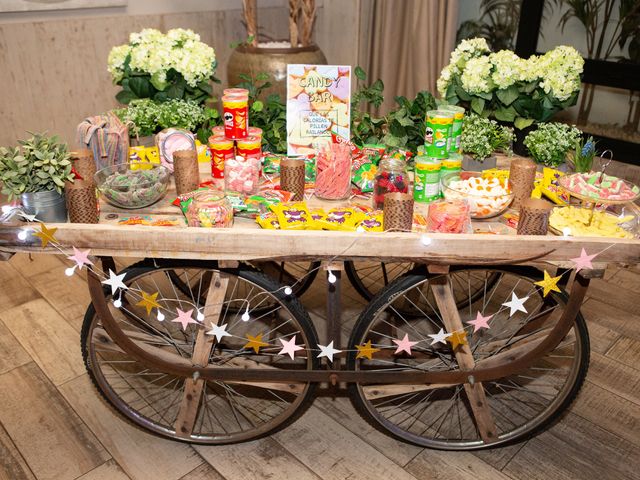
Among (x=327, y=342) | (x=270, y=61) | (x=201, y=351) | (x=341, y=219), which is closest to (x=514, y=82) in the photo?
(x=341, y=219)

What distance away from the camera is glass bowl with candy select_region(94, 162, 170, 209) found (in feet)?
5.66

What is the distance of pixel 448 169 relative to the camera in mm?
1865

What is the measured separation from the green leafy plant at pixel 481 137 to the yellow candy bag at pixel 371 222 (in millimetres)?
514

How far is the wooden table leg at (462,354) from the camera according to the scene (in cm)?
167

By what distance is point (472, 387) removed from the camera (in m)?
1.80

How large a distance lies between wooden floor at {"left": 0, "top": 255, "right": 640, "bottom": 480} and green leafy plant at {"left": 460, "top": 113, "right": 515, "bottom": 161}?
991 millimetres

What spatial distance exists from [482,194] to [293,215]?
549mm

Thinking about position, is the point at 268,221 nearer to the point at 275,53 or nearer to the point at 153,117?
the point at 153,117

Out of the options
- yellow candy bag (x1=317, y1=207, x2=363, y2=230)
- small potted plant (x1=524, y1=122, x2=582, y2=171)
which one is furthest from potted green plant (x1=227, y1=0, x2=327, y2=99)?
yellow candy bag (x1=317, y1=207, x2=363, y2=230)

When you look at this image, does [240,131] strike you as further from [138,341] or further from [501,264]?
[501,264]

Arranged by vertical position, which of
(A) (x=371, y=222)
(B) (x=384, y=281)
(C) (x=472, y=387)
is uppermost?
(A) (x=371, y=222)

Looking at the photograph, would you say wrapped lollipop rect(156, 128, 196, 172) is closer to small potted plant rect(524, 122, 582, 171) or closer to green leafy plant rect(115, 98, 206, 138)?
green leafy plant rect(115, 98, 206, 138)

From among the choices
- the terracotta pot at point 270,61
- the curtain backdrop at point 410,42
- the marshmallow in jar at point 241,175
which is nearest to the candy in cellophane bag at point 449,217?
the marshmallow in jar at point 241,175

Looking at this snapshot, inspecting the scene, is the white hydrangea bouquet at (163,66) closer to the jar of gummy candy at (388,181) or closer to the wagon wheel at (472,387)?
the jar of gummy candy at (388,181)
